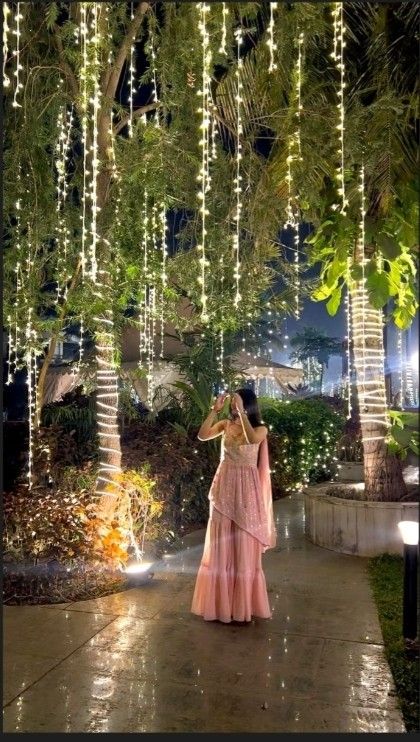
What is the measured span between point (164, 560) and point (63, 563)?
1457 millimetres

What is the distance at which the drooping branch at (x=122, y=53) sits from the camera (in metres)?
6.10

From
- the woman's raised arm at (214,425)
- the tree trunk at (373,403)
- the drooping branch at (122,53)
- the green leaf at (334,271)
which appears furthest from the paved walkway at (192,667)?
the drooping branch at (122,53)

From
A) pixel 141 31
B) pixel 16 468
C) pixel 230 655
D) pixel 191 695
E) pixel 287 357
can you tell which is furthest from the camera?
pixel 287 357

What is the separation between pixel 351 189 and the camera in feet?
21.3

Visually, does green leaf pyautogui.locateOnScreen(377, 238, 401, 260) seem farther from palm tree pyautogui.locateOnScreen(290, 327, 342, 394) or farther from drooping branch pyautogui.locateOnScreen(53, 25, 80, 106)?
palm tree pyautogui.locateOnScreen(290, 327, 342, 394)

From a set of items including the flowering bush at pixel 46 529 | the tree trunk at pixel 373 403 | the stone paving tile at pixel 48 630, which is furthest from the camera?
the tree trunk at pixel 373 403

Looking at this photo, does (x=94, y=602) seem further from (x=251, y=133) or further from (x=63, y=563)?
(x=251, y=133)

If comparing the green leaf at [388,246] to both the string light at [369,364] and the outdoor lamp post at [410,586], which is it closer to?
the outdoor lamp post at [410,586]

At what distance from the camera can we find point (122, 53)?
6.24 metres

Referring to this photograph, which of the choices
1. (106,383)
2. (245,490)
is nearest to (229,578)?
(245,490)

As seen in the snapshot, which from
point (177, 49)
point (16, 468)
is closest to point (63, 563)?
point (16, 468)

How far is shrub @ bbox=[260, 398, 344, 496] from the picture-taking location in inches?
457

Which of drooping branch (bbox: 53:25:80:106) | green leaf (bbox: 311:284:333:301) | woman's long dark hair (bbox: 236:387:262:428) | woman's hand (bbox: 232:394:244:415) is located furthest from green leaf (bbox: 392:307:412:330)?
drooping branch (bbox: 53:25:80:106)

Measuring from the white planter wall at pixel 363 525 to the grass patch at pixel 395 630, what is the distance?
177 mm
